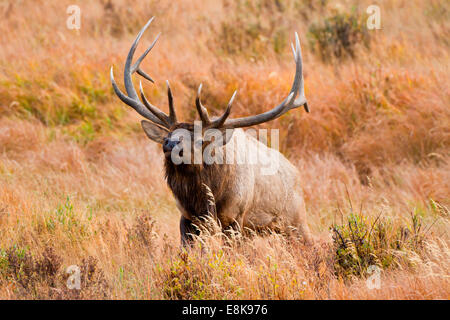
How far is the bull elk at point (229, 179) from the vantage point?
5.23 metres

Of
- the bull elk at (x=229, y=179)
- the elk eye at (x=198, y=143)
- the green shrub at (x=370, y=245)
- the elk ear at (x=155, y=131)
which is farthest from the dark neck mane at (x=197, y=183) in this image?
the green shrub at (x=370, y=245)

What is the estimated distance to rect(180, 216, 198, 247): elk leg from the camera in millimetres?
5543

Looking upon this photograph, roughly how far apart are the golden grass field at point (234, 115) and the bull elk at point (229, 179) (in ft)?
1.14

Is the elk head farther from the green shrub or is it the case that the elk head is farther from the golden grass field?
the green shrub

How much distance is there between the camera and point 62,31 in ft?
47.3

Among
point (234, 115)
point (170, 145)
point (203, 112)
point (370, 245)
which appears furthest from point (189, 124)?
point (234, 115)

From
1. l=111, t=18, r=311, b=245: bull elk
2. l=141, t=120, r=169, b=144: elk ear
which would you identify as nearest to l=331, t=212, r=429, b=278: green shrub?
l=111, t=18, r=311, b=245: bull elk

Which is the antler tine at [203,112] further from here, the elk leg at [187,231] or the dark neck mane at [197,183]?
the elk leg at [187,231]

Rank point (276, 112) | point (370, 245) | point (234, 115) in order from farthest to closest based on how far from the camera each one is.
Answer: point (234, 115)
point (276, 112)
point (370, 245)

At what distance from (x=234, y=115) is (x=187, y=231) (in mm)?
4322

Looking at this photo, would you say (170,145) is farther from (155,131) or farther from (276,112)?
(276,112)

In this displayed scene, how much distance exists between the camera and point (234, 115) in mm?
9711

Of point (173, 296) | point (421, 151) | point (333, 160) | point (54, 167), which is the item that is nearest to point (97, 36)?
point (54, 167)

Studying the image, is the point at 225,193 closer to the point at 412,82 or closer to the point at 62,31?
the point at 412,82
